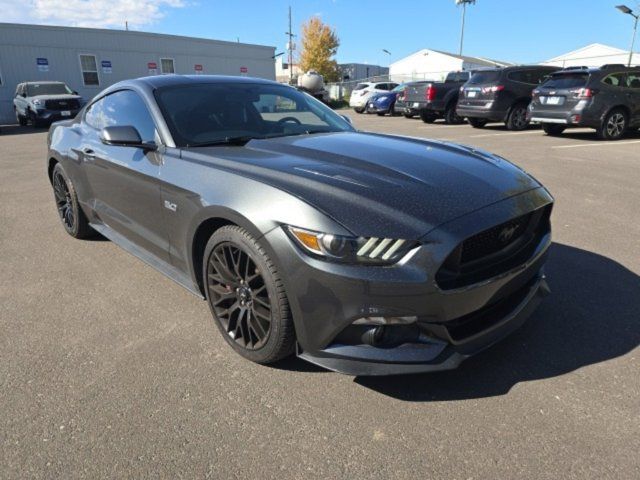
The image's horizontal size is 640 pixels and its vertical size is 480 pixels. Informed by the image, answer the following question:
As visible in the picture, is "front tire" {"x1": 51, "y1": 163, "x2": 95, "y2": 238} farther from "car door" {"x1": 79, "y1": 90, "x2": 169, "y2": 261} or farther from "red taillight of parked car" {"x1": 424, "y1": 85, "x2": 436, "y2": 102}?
"red taillight of parked car" {"x1": 424, "y1": 85, "x2": 436, "y2": 102}

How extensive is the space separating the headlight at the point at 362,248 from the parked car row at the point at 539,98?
10.9 meters

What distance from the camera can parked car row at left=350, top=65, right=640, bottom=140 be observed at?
1091 centimetres

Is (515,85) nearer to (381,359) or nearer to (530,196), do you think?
(530,196)

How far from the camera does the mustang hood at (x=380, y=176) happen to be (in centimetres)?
217

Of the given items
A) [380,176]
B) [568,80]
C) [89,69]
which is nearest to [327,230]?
[380,176]

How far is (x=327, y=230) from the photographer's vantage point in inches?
83.1

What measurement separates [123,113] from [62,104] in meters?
17.7

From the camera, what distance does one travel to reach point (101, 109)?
4.21 metres

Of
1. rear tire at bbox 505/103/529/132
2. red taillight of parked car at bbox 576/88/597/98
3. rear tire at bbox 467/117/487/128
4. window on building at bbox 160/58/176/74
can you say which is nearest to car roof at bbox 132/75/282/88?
red taillight of parked car at bbox 576/88/597/98

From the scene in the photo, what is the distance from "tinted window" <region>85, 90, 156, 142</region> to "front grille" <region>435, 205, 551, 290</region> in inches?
86.4

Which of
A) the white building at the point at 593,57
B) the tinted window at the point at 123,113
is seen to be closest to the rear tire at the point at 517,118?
the tinted window at the point at 123,113

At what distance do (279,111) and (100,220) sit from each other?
1.88 metres

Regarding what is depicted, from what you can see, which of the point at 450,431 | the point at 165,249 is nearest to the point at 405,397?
the point at 450,431

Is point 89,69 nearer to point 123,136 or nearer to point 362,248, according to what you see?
point 123,136
